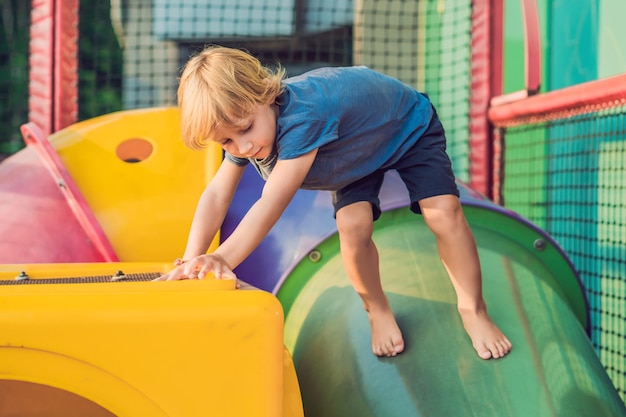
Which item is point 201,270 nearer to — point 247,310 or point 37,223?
point 247,310

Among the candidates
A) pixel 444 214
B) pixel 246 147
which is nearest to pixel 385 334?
pixel 444 214

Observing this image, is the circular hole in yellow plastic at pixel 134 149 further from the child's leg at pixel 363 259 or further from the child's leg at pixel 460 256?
the child's leg at pixel 460 256

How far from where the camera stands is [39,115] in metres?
2.71

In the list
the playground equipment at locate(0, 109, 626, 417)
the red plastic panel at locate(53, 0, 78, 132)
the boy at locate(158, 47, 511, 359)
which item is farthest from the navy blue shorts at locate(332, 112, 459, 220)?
the red plastic panel at locate(53, 0, 78, 132)

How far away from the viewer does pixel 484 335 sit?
154 centimetres

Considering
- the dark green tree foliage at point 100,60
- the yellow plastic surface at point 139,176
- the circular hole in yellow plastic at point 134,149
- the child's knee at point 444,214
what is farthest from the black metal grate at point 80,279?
the dark green tree foliage at point 100,60

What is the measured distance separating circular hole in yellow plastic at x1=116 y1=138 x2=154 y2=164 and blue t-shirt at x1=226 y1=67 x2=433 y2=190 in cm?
71

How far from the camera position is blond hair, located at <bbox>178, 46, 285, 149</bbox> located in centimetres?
132

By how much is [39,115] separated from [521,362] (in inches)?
74.6

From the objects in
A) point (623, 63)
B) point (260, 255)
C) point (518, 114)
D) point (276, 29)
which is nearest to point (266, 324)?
point (260, 255)

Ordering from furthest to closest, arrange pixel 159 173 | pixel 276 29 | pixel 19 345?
pixel 276 29
pixel 159 173
pixel 19 345

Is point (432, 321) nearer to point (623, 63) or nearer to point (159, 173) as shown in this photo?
point (159, 173)

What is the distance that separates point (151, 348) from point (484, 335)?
774 millimetres

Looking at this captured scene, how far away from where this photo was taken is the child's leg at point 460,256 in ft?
5.18
